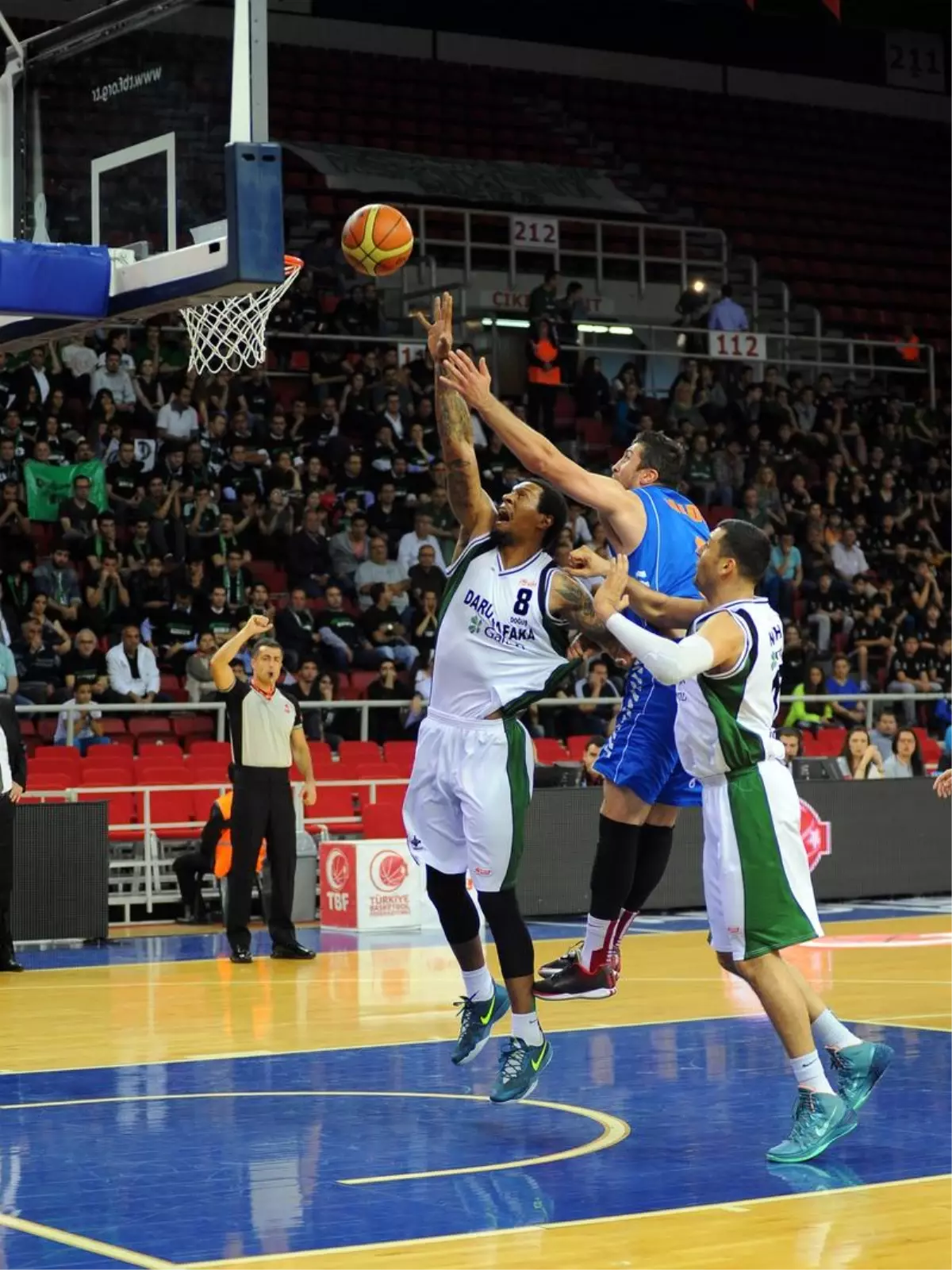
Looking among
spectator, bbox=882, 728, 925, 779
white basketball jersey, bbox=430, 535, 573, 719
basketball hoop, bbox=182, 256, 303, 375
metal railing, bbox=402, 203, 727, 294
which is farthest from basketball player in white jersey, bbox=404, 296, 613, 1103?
metal railing, bbox=402, 203, 727, 294

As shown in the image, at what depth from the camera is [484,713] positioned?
7.55m

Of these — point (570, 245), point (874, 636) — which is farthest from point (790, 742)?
point (570, 245)

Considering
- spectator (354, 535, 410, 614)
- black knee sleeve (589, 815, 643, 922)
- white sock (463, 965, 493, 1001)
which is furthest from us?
spectator (354, 535, 410, 614)

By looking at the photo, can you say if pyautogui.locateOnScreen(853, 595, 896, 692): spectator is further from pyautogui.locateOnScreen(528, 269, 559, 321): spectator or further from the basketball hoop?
the basketball hoop

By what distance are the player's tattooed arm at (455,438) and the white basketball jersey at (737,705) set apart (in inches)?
46.1

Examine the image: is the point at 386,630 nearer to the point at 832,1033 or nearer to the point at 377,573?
the point at 377,573

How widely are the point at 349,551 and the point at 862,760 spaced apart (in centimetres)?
565

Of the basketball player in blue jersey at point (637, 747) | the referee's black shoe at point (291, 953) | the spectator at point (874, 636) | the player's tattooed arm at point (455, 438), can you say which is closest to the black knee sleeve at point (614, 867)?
the basketball player in blue jersey at point (637, 747)

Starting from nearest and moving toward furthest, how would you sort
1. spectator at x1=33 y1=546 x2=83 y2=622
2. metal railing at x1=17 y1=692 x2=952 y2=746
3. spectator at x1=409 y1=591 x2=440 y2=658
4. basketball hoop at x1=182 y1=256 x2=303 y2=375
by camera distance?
basketball hoop at x1=182 y1=256 x2=303 y2=375 < metal railing at x1=17 y1=692 x2=952 y2=746 < spectator at x1=33 y1=546 x2=83 y2=622 < spectator at x1=409 y1=591 x2=440 y2=658

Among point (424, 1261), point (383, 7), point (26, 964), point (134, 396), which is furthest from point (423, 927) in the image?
point (383, 7)

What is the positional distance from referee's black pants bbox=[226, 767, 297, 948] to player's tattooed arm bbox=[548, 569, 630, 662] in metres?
6.15

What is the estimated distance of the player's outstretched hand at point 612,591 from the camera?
260 inches

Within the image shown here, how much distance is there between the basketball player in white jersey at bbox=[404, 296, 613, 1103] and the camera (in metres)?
7.45

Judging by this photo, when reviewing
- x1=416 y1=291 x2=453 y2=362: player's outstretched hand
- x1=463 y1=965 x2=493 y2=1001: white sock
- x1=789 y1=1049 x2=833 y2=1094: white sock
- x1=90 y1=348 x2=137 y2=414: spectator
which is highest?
x1=90 y1=348 x2=137 y2=414: spectator
